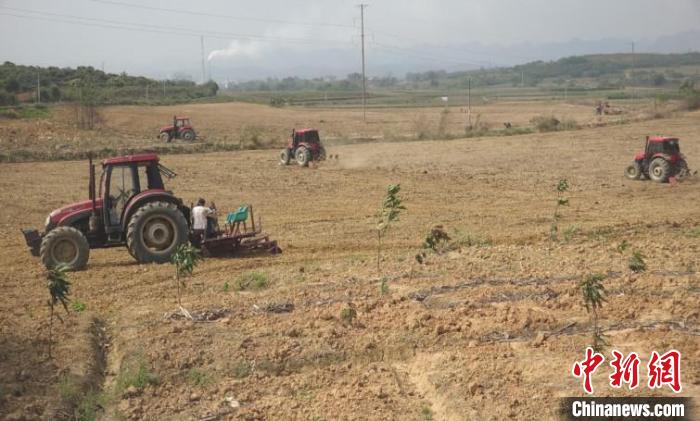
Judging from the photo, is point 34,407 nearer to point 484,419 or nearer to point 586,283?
point 484,419

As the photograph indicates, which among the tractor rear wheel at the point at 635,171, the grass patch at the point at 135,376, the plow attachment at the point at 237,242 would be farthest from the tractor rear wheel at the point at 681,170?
the grass patch at the point at 135,376

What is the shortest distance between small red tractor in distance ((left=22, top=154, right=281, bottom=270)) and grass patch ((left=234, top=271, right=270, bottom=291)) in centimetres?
194

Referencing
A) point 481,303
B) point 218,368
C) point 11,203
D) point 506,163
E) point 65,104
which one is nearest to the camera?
point 218,368

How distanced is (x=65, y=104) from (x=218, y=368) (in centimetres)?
5541

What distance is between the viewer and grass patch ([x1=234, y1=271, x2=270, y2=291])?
508 inches

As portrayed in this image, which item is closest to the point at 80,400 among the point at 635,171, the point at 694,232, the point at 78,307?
the point at 78,307

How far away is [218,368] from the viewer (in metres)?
9.38

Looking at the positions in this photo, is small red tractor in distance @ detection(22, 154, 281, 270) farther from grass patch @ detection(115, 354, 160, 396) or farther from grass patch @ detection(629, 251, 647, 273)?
grass patch @ detection(629, 251, 647, 273)

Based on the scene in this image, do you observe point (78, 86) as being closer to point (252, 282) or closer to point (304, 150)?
point (304, 150)

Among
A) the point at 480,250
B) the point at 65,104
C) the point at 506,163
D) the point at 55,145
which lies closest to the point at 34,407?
the point at 480,250

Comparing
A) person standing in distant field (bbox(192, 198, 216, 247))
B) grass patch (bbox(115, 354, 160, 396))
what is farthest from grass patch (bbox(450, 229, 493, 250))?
grass patch (bbox(115, 354, 160, 396))

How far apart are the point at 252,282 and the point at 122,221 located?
9.93ft

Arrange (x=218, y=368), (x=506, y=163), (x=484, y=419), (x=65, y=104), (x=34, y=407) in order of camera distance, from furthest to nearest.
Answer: (x=65, y=104) < (x=506, y=163) < (x=218, y=368) < (x=34, y=407) < (x=484, y=419)

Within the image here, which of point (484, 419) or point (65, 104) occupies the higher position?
point (65, 104)
